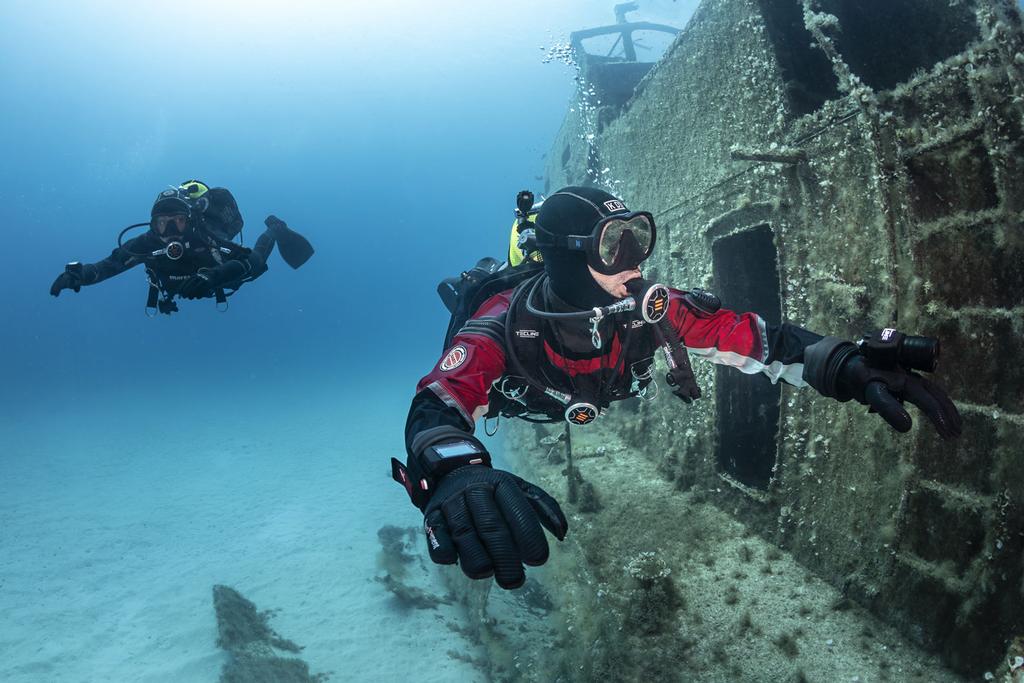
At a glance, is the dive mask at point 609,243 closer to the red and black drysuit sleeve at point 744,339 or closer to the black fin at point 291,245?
the red and black drysuit sleeve at point 744,339

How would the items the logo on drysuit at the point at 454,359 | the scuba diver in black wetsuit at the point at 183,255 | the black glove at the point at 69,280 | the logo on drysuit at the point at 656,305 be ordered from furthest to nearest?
the scuba diver in black wetsuit at the point at 183,255, the black glove at the point at 69,280, the logo on drysuit at the point at 656,305, the logo on drysuit at the point at 454,359

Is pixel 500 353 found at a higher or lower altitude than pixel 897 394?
higher

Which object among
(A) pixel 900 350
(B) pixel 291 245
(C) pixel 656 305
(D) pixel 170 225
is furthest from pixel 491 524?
(B) pixel 291 245

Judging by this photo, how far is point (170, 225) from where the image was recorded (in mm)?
6840

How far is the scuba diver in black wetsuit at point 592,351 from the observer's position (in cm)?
236

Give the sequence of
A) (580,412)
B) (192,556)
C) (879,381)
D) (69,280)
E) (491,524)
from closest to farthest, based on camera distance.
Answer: (491,524) → (879,381) → (580,412) → (69,280) → (192,556)

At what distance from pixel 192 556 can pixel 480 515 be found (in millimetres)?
15044

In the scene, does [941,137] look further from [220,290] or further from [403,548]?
[403,548]

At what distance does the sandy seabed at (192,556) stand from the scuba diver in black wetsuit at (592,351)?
237 inches

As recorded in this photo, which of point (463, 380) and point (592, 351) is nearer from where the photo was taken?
point (463, 380)

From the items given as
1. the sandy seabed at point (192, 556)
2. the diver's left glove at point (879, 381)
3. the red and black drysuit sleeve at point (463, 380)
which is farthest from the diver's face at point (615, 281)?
the sandy seabed at point (192, 556)

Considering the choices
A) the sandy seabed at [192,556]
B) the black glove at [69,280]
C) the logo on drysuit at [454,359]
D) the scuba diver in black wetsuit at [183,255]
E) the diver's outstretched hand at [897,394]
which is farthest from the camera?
the sandy seabed at [192,556]

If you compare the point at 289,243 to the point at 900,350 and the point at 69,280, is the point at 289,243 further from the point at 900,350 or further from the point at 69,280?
the point at 900,350

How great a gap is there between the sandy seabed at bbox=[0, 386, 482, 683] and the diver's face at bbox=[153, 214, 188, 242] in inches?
264
